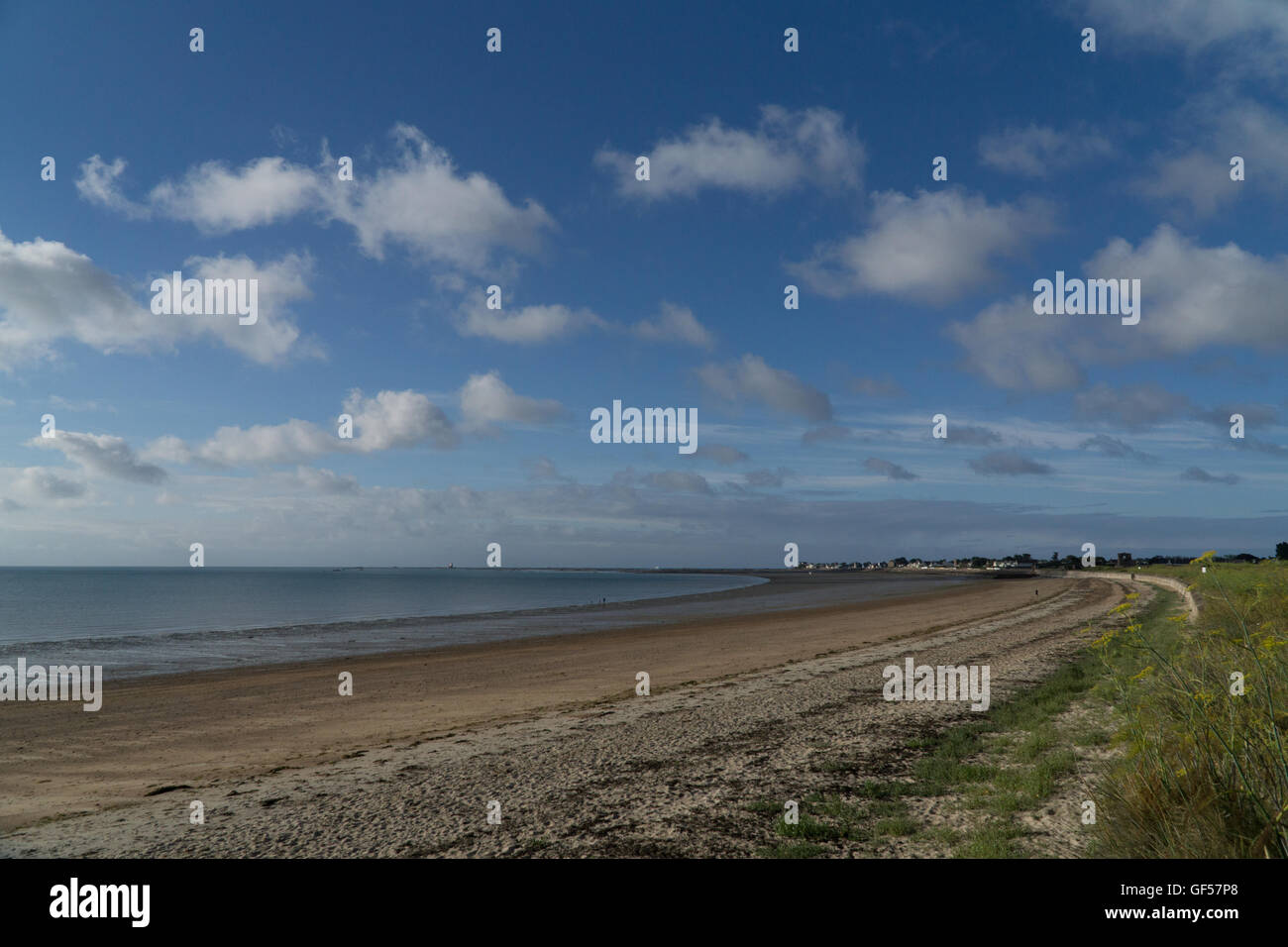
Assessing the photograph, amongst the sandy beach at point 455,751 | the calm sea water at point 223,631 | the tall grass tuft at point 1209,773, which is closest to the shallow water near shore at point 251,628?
the calm sea water at point 223,631

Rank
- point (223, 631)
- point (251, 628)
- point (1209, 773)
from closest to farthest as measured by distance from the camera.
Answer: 1. point (1209, 773)
2. point (223, 631)
3. point (251, 628)

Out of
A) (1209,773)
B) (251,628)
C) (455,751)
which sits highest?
(1209,773)

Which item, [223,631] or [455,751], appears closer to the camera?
[455,751]

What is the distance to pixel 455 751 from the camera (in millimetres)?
11109

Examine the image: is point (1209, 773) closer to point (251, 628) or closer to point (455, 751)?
point (455, 751)

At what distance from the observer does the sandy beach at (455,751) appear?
7273mm

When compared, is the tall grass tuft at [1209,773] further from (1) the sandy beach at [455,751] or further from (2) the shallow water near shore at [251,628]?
(2) the shallow water near shore at [251,628]

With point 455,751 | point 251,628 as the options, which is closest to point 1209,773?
point 455,751

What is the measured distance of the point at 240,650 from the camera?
2973 cm

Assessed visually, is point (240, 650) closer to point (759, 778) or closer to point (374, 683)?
point (374, 683)

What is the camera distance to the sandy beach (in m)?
7.27
